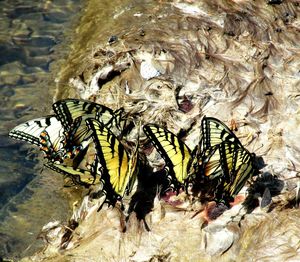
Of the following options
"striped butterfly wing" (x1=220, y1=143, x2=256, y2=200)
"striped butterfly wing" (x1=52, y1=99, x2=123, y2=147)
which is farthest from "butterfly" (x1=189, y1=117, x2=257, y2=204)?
"striped butterfly wing" (x1=52, y1=99, x2=123, y2=147)

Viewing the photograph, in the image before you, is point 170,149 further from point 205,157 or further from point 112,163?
point 112,163

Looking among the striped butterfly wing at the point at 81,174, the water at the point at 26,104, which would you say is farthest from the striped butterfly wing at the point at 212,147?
the water at the point at 26,104

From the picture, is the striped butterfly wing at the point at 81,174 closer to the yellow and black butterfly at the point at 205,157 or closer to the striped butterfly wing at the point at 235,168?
the yellow and black butterfly at the point at 205,157

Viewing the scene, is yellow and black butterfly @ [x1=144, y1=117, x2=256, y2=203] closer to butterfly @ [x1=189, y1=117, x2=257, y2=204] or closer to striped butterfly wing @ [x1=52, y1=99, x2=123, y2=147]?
butterfly @ [x1=189, y1=117, x2=257, y2=204]

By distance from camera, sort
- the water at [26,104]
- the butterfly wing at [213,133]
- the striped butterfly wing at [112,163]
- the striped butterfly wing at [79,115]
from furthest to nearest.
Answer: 1. the striped butterfly wing at [79,115]
2. the water at [26,104]
3. the butterfly wing at [213,133]
4. the striped butterfly wing at [112,163]

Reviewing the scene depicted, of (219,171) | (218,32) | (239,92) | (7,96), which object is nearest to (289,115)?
(239,92)

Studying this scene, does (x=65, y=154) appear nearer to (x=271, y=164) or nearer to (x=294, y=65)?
(x=271, y=164)

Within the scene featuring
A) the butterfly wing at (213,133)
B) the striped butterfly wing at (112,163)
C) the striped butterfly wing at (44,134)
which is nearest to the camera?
the striped butterfly wing at (112,163)
